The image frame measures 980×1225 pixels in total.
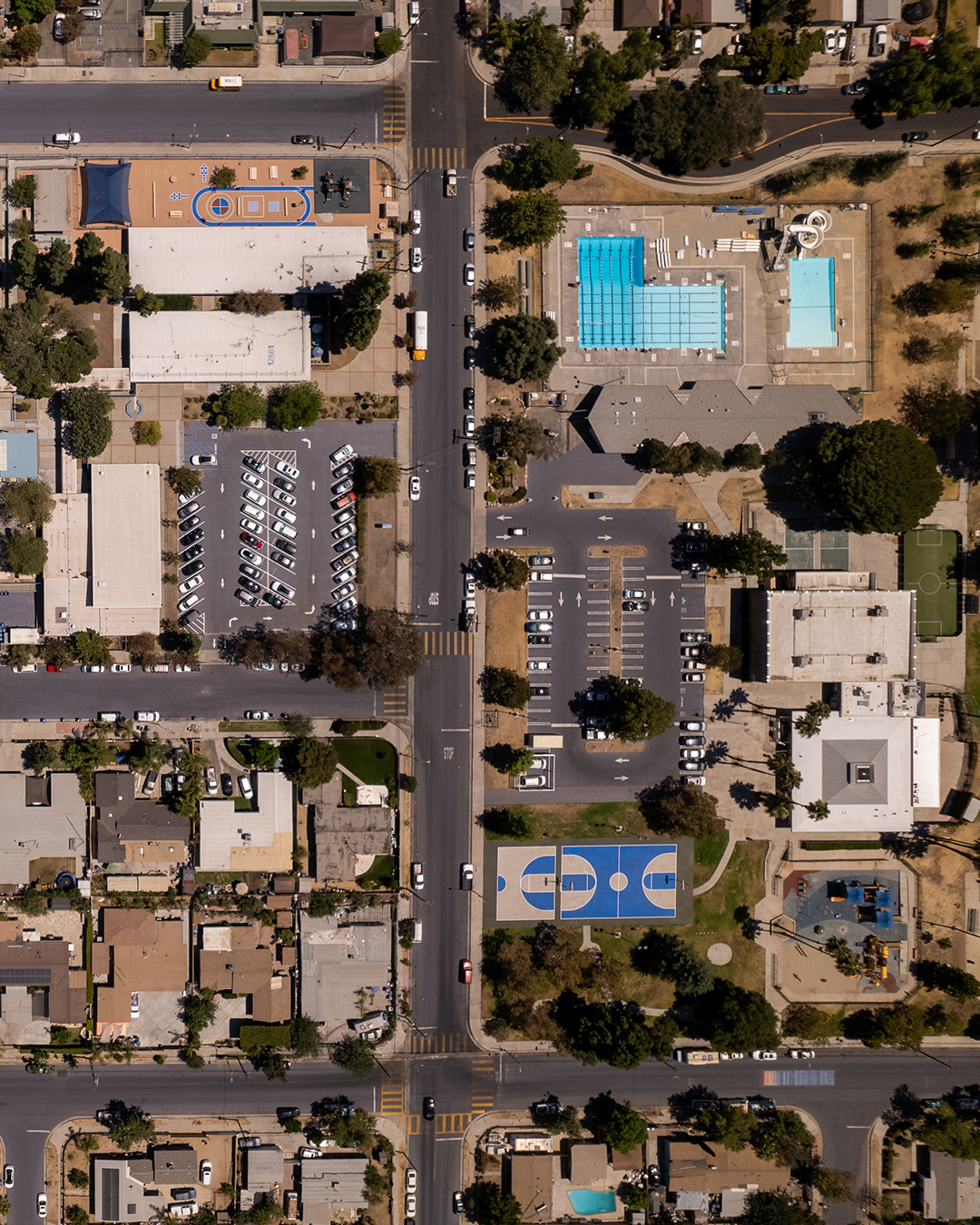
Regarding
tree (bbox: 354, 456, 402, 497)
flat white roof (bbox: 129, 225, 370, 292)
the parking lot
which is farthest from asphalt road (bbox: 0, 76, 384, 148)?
tree (bbox: 354, 456, 402, 497)

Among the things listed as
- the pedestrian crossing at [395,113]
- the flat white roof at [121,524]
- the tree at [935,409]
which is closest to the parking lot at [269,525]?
the flat white roof at [121,524]

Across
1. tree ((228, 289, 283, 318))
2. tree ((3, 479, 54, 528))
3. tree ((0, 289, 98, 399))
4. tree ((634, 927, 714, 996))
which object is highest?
tree ((228, 289, 283, 318))

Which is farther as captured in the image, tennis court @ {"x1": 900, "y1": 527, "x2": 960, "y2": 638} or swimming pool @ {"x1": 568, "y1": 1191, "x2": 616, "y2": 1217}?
tennis court @ {"x1": 900, "y1": 527, "x2": 960, "y2": 638}

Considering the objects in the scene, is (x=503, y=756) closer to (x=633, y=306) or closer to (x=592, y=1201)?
(x=592, y=1201)

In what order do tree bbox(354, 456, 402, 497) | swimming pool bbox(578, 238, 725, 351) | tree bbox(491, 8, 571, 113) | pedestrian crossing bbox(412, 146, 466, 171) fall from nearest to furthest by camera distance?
tree bbox(491, 8, 571, 113) < tree bbox(354, 456, 402, 497) < pedestrian crossing bbox(412, 146, 466, 171) < swimming pool bbox(578, 238, 725, 351)

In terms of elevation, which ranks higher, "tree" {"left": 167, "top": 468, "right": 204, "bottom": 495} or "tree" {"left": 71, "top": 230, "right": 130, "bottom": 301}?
"tree" {"left": 71, "top": 230, "right": 130, "bottom": 301}

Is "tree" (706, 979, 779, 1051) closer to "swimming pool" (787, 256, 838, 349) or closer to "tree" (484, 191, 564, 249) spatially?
"swimming pool" (787, 256, 838, 349)

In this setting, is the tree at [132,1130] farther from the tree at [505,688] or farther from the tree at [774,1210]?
the tree at [774,1210]

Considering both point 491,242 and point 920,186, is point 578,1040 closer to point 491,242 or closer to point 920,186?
point 491,242
